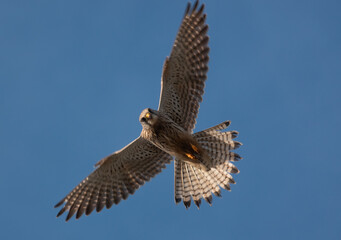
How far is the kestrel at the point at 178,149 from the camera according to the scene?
44.0 ft

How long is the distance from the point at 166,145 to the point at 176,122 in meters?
0.57

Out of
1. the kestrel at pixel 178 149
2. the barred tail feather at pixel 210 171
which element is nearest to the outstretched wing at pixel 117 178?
the kestrel at pixel 178 149

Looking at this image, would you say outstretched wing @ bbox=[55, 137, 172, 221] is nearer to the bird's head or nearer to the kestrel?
the kestrel

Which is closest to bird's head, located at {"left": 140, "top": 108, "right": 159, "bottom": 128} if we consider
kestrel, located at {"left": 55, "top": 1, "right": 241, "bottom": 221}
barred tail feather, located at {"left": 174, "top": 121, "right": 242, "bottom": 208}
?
kestrel, located at {"left": 55, "top": 1, "right": 241, "bottom": 221}

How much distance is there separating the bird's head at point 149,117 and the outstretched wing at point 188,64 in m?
0.50

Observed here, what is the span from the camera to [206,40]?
13484 millimetres

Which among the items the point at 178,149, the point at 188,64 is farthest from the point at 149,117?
the point at 188,64

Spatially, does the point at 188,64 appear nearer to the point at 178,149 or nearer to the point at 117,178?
the point at 178,149

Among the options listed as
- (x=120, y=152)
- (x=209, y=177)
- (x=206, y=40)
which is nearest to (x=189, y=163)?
(x=209, y=177)

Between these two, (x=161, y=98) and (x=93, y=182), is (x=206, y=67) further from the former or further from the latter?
(x=93, y=182)

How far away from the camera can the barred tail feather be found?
13555mm

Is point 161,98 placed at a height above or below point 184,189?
above

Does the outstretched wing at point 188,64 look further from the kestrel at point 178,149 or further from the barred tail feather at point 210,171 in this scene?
the barred tail feather at point 210,171

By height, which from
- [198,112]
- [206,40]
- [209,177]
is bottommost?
[209,177]
